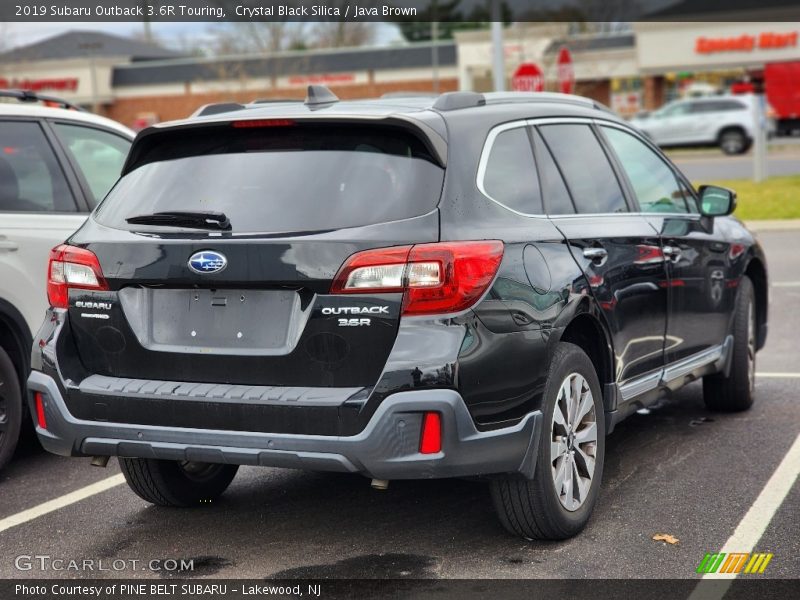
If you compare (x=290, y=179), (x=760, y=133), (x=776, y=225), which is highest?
(x=290, y=179)

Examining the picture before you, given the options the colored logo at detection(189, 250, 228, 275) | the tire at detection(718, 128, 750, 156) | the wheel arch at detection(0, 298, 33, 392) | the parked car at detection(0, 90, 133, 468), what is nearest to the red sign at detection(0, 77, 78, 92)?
the tire at detection(718, 128, 750, 156)

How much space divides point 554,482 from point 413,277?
1045mm

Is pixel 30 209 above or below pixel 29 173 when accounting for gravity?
below

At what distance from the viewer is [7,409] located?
577cm

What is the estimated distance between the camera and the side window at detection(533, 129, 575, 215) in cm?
484

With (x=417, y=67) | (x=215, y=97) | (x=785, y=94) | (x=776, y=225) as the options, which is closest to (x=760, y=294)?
(x=776, y=225)

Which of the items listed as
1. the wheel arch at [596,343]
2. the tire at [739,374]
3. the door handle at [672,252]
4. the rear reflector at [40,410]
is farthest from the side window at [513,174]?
the tire at [739,374]

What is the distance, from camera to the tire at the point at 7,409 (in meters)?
5.73

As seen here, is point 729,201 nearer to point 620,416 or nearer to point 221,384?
point 620,416

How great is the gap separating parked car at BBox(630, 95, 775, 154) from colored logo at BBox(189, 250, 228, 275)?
35.2 metres

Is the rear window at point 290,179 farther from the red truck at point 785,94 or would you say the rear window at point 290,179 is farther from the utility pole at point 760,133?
the red truck at point 785,94

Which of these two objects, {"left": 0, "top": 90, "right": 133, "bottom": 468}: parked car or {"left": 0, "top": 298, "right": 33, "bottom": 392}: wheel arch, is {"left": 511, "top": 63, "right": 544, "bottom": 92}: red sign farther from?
{"left": 0, "top": 298, "right": 33, "bottom": 392}: wheel arch

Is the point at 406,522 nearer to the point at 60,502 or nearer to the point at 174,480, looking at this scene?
the point at 174,480

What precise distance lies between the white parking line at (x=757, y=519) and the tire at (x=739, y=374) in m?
0.83
